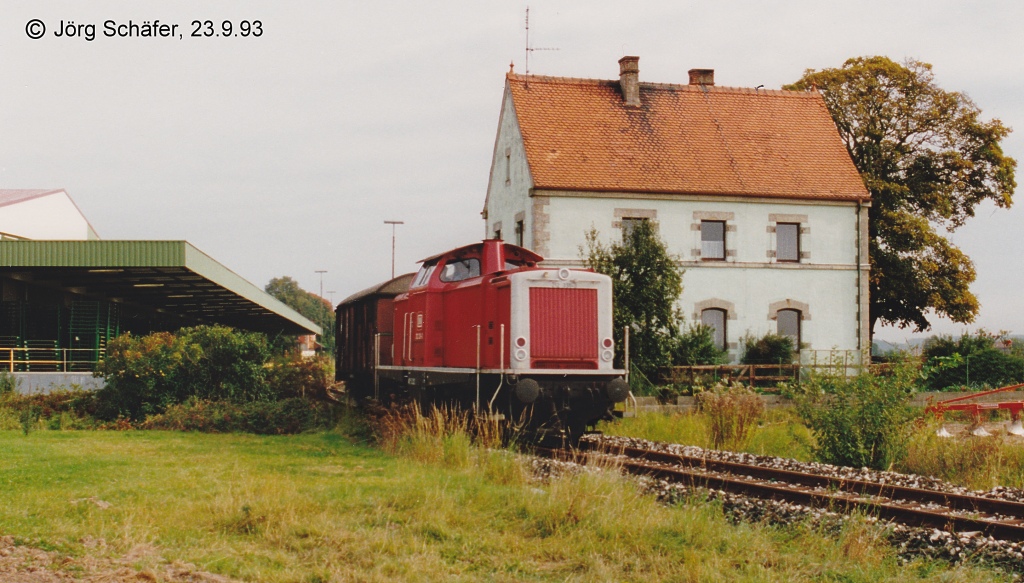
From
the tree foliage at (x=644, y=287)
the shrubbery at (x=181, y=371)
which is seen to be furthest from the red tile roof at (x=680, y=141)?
the shrubbery at (x=181, y=371)

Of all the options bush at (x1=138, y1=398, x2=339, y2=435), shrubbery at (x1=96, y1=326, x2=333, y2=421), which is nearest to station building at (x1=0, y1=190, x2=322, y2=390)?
shrubbery at (x1=96, y1=326, x2=333, y2=421)

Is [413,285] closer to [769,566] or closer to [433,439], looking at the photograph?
[433,439]

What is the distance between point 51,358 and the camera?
1299 inches

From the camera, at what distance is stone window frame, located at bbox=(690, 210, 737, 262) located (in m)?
32.2

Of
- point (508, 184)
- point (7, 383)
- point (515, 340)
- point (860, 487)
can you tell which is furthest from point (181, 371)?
point (508, 184)

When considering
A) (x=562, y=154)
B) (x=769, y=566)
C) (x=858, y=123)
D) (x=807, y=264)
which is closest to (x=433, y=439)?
(x=769, y=566)

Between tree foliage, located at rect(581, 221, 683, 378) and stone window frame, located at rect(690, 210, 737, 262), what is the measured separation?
5761 mm

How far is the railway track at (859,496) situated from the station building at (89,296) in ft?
53.1

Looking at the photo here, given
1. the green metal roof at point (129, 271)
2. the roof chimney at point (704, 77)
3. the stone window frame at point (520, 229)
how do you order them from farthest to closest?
the roof chimney at point (704, 77) < the stone window frame at point (520, 229) < the green metal roof at point (129, 271)

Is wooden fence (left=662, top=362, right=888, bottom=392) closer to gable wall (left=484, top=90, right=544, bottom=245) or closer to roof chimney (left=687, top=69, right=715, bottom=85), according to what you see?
gable wall (left=484, top=90, right=544, bottom=245)

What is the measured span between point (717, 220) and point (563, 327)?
18.9 m

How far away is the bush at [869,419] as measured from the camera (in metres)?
13.4

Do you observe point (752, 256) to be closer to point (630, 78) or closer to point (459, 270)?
point (630, 78)

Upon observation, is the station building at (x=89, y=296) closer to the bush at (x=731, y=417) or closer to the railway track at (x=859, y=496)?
the bush at (x=731, y=417)
